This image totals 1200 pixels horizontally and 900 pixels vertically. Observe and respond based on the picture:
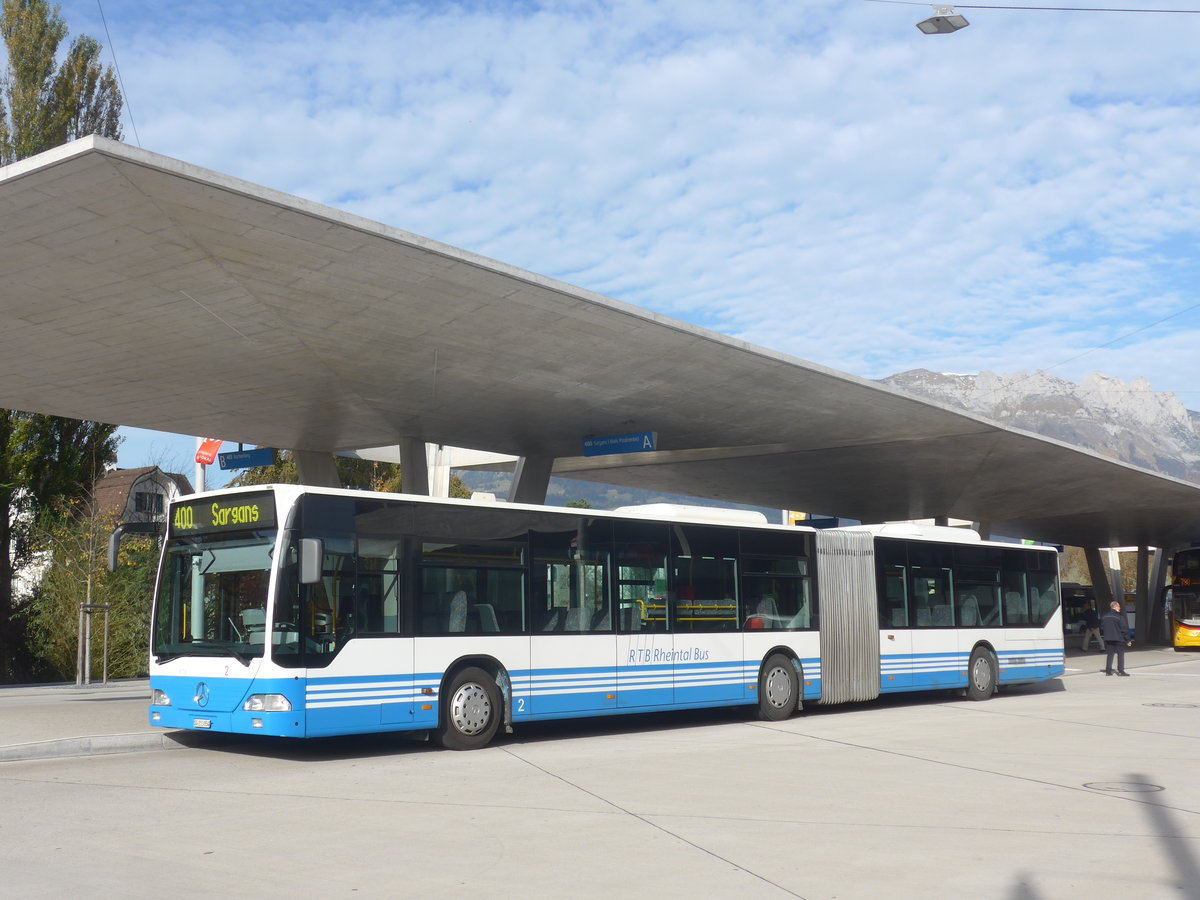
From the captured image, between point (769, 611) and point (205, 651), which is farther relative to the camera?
point (769, 611)

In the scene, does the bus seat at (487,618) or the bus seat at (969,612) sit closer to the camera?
the bus seat at (487,618)

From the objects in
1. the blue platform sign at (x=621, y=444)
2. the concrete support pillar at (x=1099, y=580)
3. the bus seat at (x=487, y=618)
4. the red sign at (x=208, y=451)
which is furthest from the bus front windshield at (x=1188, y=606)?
the bus seat at (x=487, y=618)

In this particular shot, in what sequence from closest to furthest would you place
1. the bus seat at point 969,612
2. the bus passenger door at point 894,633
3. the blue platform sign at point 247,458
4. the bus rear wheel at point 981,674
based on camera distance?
the bus passenger door at point 894,633
the bus seat at point 969,612
the bus rear wheel at point 981,674
the blue platform sign at point 247,458

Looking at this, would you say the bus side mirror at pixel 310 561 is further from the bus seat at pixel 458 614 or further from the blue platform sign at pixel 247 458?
the blue platform sign at pixel 247 458

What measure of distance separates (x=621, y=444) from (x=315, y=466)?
28.6 feet

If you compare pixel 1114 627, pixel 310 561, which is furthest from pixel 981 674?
pixel 310 561

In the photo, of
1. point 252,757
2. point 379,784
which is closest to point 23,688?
point 252,757

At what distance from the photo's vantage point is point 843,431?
27.7 metres

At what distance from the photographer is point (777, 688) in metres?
17.1

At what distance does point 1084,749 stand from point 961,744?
1.31 metres

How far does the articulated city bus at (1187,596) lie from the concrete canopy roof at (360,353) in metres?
7.30

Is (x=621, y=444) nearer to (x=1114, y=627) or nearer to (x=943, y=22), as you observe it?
(x=1114, y=627)

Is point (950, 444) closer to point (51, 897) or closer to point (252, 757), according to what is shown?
point (252, 757)

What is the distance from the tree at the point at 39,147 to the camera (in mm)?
26812
